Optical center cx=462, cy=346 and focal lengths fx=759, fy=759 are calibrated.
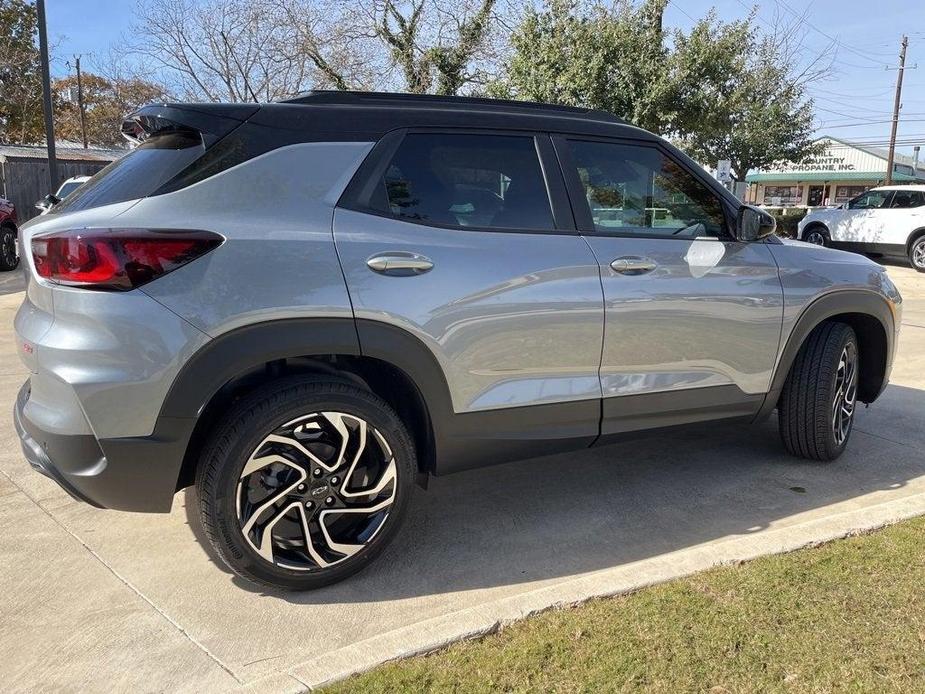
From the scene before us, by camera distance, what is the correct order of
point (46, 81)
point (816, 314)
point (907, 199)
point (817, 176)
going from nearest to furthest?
1. point (816, 314)
2. point (46, 81)
3. point (907, 199)
4. point (817, 176)

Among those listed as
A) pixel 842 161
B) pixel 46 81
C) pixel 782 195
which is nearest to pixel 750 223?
pixel 46 81

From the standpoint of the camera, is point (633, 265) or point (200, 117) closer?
point (200, 117)

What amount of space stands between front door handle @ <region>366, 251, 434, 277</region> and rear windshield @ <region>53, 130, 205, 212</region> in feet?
2.39

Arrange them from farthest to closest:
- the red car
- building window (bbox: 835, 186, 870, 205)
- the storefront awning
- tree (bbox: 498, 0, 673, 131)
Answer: building window (bbox: 835, 186, 870, 205), the storefront awning, tree (bbox: 498, 0, 673, 131), the red car

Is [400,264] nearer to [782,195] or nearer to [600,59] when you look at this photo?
[600,59]

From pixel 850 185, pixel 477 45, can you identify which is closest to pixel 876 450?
pixel 477 45

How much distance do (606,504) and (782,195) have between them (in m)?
61.9

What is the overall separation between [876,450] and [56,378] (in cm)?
447

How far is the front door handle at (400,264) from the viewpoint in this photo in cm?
278

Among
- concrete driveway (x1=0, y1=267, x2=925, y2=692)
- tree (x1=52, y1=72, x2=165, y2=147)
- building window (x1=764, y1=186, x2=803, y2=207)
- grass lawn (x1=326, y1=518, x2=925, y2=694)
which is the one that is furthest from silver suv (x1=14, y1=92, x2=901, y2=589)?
building window (x1=764, y1=186, x2=803, y2=207)

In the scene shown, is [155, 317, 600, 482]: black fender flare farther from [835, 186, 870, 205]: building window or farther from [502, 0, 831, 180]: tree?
[835, 186, 870, 205]: building window

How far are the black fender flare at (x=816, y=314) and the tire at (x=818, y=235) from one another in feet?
51.0

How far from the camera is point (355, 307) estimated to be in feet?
8.98

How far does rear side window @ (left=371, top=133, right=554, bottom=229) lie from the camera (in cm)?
296
